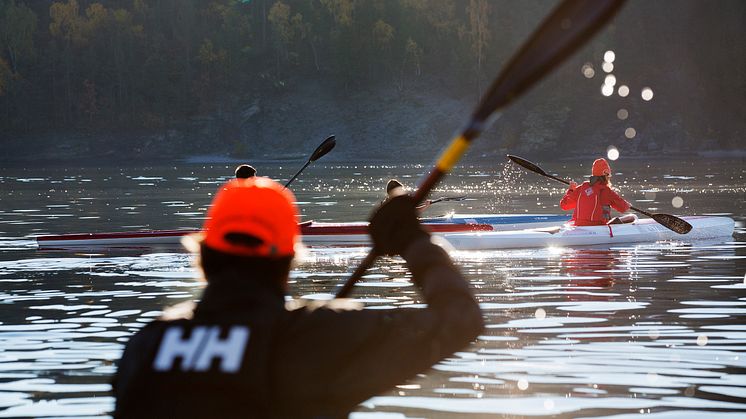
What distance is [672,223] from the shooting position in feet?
75.0

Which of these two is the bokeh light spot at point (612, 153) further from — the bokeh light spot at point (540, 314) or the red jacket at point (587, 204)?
the bokeh light spot at point (540, 314)

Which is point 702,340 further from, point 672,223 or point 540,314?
point 672,223

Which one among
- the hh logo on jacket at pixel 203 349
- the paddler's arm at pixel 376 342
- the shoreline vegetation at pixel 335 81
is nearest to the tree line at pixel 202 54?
the shoreline vegetation at pixel 335 81

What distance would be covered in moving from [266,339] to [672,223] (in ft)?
66.3

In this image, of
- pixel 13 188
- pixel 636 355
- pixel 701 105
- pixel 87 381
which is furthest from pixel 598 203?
pixel 701 105

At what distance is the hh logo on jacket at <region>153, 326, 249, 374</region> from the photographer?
136 inches

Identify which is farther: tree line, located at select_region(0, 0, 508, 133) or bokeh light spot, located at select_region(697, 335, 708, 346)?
tree line, located at select_region(0, 0, 508, 133)

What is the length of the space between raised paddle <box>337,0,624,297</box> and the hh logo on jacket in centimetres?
87

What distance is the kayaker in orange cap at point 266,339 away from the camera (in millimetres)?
3480

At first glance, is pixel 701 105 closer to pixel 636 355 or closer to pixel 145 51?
pixel 145 51

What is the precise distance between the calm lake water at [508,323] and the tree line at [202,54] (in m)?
83.3

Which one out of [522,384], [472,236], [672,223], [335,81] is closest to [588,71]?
[335,81]

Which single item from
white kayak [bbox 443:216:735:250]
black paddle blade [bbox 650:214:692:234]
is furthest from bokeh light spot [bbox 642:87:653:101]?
Result: white kayak [bbox 443:216:735:250]

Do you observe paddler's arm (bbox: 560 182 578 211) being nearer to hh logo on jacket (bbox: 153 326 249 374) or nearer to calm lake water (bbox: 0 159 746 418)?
calm lake water (bbox: 0 159 746 418)
